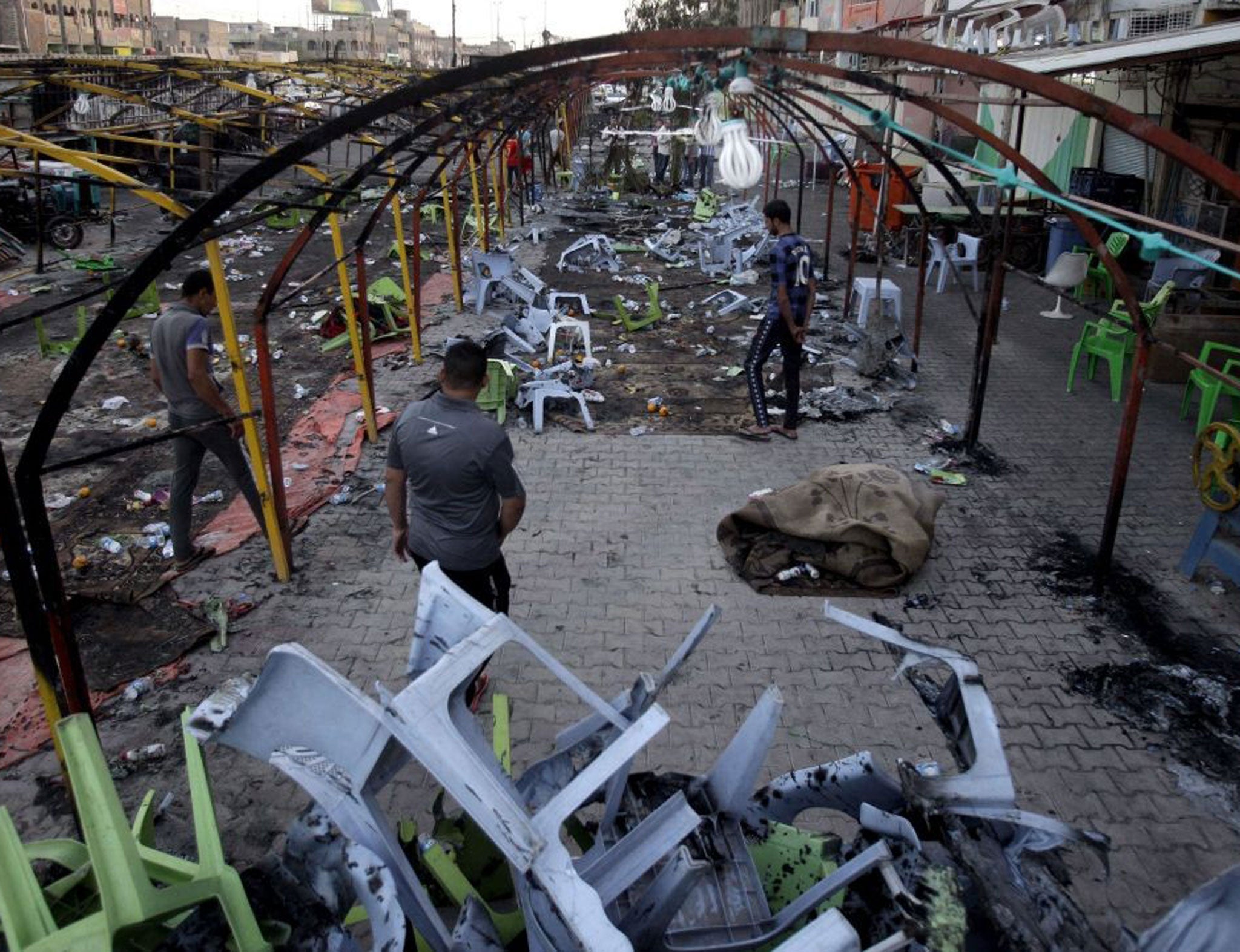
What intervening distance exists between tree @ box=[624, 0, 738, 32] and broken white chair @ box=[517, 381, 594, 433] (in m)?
28.4

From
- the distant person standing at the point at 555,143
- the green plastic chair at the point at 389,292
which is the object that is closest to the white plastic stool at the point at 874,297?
the green plastic chair at the point at 389,292

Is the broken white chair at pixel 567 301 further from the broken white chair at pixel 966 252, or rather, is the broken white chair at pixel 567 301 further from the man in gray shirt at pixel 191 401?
the man in gray shirt at pixel 191 401

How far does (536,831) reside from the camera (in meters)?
2.36

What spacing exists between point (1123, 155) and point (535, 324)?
9.02m

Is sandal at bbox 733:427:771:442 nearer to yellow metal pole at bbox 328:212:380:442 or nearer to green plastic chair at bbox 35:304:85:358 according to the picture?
yellow metal pole at bbox 328:212:380:442

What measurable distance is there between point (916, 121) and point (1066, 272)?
47.0 ft

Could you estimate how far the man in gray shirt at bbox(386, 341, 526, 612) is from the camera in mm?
3979

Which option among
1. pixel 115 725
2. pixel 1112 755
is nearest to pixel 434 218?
pixel 115 725

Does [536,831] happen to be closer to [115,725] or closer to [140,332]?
[115,725]

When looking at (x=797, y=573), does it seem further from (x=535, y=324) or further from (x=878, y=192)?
(x=878, y=192)

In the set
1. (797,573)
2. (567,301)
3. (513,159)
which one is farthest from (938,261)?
(513,159)

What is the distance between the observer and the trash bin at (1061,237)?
1292 cm

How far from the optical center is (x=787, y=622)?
538cm

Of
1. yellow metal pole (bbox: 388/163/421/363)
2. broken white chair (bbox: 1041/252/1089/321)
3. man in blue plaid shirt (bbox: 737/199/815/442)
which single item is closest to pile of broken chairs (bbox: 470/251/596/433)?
yellow metal pole (bbox: 388/163/421/363)
